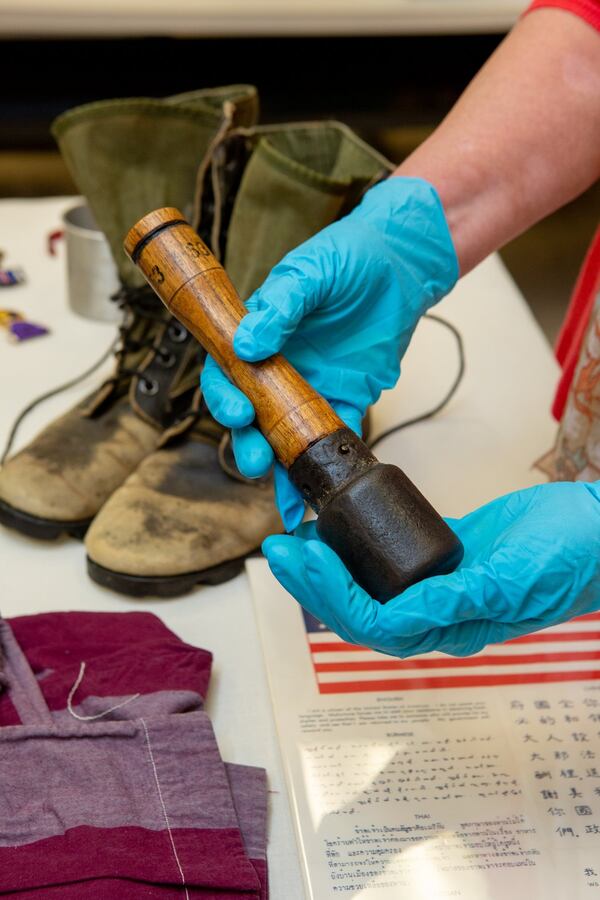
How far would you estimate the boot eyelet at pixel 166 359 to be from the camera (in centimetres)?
104

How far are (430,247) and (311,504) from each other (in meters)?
0.29

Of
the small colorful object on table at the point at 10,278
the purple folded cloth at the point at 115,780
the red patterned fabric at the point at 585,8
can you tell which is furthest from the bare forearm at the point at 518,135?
the small colorful object on table at the point at 10,278

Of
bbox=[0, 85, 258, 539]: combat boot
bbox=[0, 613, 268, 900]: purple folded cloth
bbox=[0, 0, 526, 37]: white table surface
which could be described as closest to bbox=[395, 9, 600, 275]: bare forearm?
bbox=[0, 85, 258, 539]: combat boot

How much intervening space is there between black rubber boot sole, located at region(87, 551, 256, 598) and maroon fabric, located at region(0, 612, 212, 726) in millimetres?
50

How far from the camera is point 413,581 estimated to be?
0.60 metres

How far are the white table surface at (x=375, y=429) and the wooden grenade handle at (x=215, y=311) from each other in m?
0.25

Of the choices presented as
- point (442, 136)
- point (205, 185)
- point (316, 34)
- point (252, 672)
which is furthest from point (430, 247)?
point (316, 34)

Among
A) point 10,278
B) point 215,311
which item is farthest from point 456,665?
point 10,278

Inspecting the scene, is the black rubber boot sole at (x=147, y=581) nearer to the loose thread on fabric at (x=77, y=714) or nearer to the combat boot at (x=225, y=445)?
the combat boot at (x=225, y=445)

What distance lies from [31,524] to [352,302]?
0.38 metres

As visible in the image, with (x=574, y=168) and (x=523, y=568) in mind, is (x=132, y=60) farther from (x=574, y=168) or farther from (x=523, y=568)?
(x=523, y=568)

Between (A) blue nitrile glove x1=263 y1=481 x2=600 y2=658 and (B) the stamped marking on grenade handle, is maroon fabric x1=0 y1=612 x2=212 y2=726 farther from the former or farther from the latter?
(B) the stamped marking on grenade handle

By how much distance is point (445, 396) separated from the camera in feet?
4.07

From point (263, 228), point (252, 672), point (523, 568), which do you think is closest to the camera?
point (523, 568)
